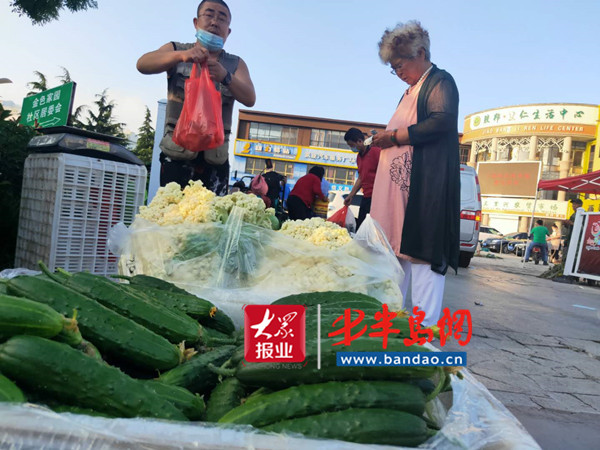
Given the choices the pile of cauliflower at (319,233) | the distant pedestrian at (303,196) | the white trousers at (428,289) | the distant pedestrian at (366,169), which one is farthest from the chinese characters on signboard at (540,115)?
the pile of cauliflower at (319,233)

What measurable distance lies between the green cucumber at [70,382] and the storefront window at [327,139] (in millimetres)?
49180

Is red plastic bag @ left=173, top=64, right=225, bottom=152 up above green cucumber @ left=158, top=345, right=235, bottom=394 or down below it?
above

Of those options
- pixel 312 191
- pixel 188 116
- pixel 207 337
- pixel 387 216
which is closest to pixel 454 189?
pixel 387 216

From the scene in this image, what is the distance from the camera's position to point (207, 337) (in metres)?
1.55

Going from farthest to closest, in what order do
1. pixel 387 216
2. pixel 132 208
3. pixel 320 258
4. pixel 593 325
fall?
pixel 593 325 < pixel 132 208 < pixel 387 216 < pixel 320 258

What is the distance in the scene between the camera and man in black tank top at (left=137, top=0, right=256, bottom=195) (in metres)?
3.22

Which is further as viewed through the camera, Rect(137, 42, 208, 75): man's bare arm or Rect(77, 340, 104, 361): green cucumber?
Rect(137, 42, 208, 75): man's bare arm

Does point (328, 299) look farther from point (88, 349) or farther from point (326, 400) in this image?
point (88, 349)

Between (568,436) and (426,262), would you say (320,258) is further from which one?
(568,436)

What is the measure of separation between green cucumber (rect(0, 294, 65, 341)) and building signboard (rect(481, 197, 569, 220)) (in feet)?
152

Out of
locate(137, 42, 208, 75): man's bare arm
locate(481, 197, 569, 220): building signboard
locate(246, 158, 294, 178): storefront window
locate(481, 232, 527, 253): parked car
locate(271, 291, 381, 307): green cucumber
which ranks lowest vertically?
locate(481, 232, 527, 253): parked car

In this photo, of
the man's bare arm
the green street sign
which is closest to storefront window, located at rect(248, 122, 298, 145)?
the green street sign

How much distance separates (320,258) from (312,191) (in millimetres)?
6379

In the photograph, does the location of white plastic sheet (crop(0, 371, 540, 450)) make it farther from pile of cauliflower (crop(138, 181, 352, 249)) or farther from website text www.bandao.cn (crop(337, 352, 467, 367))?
pile of cauliflower (crop(138, 181, 352, 249))
